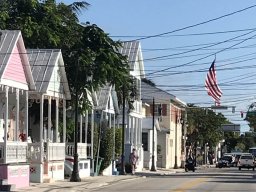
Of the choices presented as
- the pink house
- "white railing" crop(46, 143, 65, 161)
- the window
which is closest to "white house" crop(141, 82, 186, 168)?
the window

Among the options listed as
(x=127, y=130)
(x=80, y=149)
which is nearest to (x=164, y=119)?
(x=127, y=130)

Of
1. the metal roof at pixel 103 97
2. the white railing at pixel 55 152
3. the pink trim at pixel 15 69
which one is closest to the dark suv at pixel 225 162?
the metal roof at pixel 103 97

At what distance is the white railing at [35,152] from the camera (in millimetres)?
29391

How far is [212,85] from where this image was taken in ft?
147

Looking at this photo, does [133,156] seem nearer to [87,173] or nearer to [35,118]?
[87,173]

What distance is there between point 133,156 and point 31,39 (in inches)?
535

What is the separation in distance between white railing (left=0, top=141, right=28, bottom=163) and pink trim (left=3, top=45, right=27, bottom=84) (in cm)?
286

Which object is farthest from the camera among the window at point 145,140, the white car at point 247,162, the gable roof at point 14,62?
the white car at point 247,162

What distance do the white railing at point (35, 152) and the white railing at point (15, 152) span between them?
129 centimetres

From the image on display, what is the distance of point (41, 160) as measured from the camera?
29.4 m

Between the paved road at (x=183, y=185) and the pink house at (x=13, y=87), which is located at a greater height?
the pink house at (x=13, y=87)

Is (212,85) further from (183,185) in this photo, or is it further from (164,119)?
(164,119)

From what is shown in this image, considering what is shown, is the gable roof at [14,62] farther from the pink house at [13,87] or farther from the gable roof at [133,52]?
the gable roof at [133,52]

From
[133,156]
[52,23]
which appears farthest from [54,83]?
[133,156]
